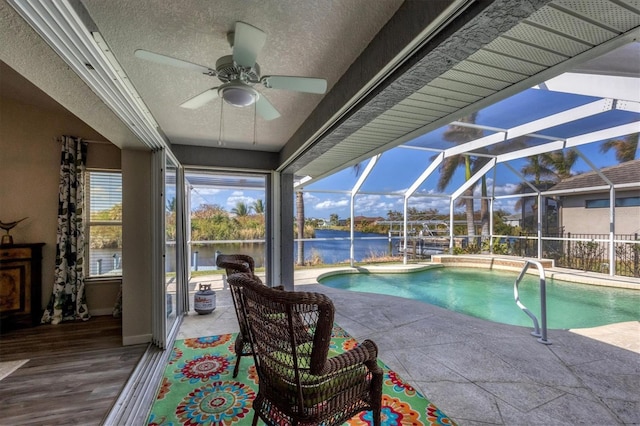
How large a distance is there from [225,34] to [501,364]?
3.58m

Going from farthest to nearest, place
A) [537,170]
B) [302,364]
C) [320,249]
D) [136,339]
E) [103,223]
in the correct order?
[320,249] < [537,170] < [103,223] < [136,339] < [302,364]

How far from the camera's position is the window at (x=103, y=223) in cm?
427

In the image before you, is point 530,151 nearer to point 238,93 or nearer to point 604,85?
point 604,85

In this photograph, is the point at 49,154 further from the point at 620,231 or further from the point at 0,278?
the point at 620,231

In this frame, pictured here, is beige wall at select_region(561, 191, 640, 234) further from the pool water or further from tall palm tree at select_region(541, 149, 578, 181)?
the pool water

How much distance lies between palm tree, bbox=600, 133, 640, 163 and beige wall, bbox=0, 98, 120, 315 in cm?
1068

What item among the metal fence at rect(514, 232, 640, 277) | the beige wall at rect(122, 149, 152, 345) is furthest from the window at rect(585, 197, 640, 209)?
the beige wall at rect(122, 149, 152, 345)

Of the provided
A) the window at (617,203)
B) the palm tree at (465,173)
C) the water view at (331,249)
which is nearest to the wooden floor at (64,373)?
the water view at (331,249)

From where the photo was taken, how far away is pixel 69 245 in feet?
12.8

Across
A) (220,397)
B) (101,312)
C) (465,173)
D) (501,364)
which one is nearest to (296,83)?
(220,397)

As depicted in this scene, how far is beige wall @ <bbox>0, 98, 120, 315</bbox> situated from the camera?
3.84 meters

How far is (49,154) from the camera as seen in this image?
3.99 metres

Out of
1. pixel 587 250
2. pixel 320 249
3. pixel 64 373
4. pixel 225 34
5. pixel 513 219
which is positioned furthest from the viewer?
pixel 513 219

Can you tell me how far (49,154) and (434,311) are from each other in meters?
6.03
